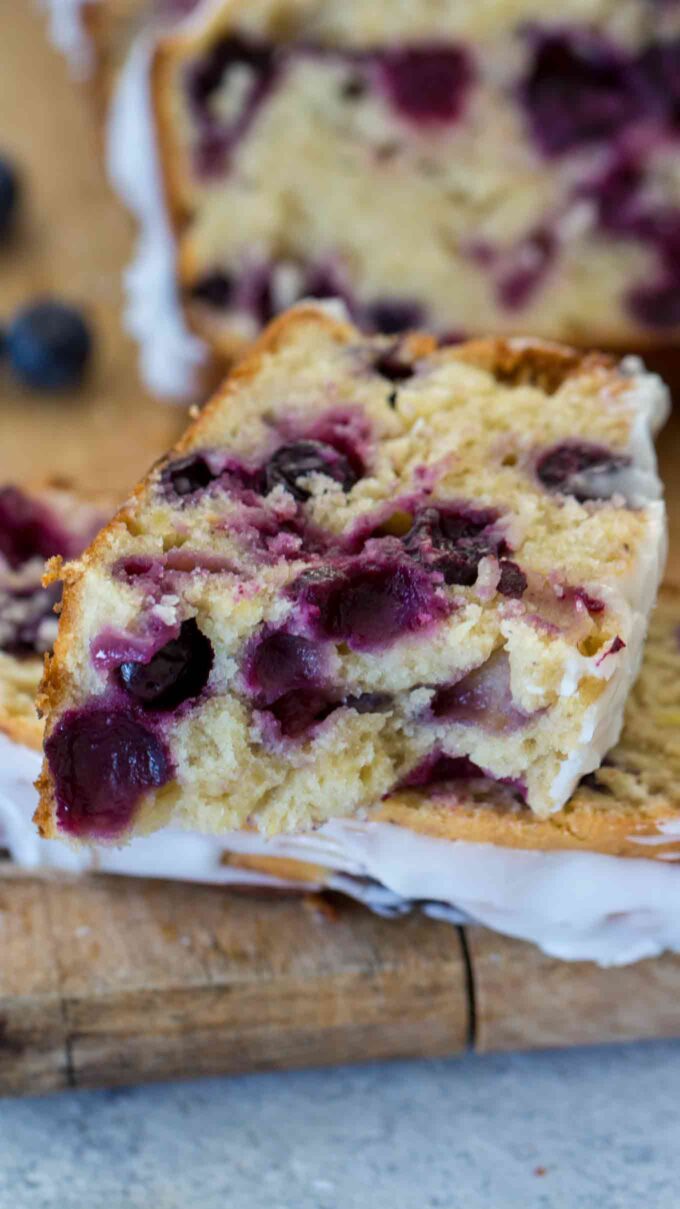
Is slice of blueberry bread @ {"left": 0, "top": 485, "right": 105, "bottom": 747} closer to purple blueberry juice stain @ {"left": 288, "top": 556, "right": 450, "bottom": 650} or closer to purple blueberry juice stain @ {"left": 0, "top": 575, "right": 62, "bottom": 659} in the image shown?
purple blueberry juice stain @ {"left": 0, "top": 575, "right": 62, "bottom": 659}

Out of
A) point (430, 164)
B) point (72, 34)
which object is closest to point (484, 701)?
point (430, 164)

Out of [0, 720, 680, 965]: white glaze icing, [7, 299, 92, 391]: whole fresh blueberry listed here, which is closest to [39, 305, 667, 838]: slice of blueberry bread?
[0, 720, 680, 965]: white glaze icing

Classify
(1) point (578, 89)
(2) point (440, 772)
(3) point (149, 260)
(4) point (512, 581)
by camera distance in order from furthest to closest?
(3) point (149, 260)
(1) point (578, 89)
(2) point (440, 772)
(4) point (512, 581)

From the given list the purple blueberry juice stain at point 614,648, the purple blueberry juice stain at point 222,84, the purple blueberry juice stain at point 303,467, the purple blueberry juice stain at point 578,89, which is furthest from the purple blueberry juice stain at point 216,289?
the purple blueberry juice stain at point 614,648

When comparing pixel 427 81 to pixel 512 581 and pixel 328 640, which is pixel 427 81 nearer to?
pixel 512 581

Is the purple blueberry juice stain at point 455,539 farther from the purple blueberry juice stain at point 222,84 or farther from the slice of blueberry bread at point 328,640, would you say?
the purple blueberry juice stain at point 222,84

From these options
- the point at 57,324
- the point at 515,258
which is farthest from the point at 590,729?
the point at 57,324

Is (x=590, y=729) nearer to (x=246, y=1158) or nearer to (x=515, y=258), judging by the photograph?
(x=246, y=1158)
